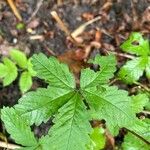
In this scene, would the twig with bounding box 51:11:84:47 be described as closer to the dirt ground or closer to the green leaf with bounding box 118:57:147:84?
the dirt ground

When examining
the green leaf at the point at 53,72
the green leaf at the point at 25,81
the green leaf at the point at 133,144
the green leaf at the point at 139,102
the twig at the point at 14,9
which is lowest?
the green leaf at the point at 133,144

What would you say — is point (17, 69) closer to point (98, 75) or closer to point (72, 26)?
point (72, 26)

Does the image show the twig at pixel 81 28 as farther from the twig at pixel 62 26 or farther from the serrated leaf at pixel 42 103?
the serrated leaf at pixel 42 103

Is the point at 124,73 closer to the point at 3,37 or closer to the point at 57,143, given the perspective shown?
the point at 57,143

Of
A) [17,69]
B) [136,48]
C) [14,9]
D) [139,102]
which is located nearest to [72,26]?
[14,9]

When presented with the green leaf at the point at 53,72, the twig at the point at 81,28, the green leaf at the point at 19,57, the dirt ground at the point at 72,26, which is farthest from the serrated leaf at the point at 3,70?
the green leaf at the point at 53,72

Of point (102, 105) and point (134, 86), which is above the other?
point (102, 105)

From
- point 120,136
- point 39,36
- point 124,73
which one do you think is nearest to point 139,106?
point 124,73
